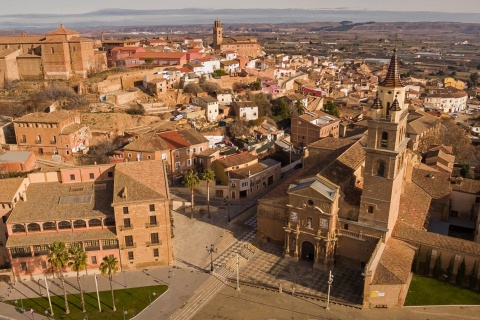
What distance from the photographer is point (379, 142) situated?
144 ft

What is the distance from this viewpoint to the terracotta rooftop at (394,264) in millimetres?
40344

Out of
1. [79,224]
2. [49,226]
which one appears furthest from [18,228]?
[79,224]

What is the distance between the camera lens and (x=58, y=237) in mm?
44031

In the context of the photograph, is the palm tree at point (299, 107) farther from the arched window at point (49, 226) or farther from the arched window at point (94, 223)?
the arched window at point (49, 226)

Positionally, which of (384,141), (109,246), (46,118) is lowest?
(109,246)

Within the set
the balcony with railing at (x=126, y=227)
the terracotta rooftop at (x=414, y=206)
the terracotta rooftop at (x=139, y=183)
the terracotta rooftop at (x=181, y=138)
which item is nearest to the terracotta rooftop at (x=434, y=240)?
the terracotta rooftop at (x=414, y=206)

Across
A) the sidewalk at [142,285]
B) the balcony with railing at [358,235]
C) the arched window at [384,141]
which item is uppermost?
the arched window at [384,141]

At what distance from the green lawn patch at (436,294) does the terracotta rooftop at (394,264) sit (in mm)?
2286

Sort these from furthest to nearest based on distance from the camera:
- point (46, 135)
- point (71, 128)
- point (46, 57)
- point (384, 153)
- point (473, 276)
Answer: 1. point (46, 57)
2. point (71, 128)
3. point (46, 135)
4. point (384, 153)
5. point (473, 276)

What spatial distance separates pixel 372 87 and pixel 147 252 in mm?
116749

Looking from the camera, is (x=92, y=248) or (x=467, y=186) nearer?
(x=92, y=248)

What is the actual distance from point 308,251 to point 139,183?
21.4 meters

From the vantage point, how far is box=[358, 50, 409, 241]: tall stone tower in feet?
141

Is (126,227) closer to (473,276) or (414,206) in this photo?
(414,206)
